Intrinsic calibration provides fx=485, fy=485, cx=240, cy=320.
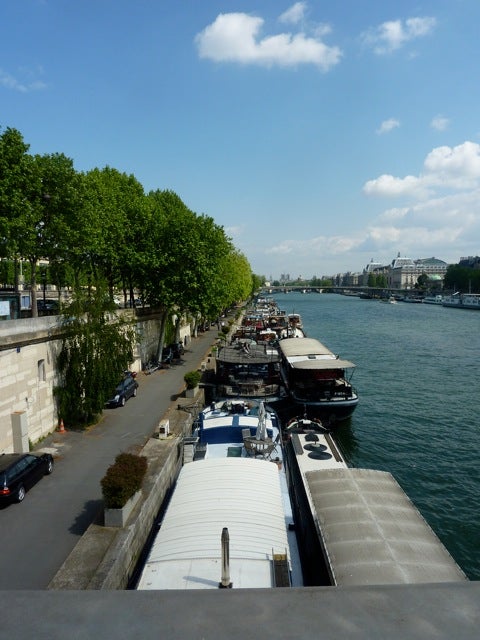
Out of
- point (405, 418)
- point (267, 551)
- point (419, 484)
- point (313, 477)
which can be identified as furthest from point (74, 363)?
point (405, 418)

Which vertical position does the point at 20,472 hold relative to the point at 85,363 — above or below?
below

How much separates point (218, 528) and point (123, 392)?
53.5 feet

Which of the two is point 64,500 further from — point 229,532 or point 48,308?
point 48,308

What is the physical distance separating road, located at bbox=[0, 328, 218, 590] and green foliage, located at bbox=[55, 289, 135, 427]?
44.9 inches

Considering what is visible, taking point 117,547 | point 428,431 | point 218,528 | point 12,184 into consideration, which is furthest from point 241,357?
point 218,528

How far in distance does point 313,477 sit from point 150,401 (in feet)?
49.7

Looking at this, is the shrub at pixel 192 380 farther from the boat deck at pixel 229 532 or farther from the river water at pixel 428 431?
the boat deck at pixel 229 532

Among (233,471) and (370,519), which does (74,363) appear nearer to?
(233,471)

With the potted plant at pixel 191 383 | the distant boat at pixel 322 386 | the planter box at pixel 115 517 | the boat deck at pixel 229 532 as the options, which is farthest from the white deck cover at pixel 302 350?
the planter box at pixel 115 517

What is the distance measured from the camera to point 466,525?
16578 mm

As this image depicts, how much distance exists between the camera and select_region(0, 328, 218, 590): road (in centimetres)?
1116

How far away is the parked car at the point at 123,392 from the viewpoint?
24.8m

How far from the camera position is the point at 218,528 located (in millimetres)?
10547

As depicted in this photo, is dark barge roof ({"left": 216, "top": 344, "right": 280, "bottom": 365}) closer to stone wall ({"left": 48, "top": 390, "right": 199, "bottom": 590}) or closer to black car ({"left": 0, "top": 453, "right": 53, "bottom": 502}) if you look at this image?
stone wall ({"left": 48, "top": 390, "right": 199, "bottom": 590})
